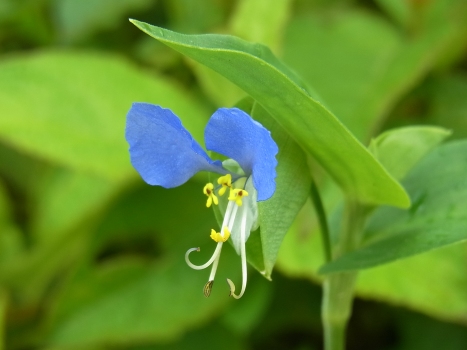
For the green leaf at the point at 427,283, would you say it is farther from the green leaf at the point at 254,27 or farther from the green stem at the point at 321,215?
the green leaf at the point at 254,27

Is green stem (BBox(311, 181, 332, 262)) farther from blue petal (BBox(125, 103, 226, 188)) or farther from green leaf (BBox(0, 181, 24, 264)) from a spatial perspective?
green leaf (BBox(0, 181, 24, 264))

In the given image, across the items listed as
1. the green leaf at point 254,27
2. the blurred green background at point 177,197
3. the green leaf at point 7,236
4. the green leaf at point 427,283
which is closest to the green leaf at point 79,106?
the blurred green background at point 177,197

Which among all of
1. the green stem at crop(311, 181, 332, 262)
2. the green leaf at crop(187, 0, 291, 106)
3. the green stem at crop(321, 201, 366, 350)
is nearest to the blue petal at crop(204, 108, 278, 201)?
the green stem at crop(311, 181, 332, 262)

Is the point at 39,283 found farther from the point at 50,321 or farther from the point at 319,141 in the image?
the point at 319,141

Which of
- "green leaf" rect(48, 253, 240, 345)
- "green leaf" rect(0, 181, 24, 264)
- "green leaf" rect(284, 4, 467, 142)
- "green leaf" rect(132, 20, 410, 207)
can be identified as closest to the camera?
"green leaf" rect(132, 20, 410, 207)

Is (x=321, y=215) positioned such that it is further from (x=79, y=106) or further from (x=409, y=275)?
(x=79, y=106)

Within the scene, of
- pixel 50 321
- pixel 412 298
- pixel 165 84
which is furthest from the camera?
pixel 165 84

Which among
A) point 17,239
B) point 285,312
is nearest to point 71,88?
point 17,239

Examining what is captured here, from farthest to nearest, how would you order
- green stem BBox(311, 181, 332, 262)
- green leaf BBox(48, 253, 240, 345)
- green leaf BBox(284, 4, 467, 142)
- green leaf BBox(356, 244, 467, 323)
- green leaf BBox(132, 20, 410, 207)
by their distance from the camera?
green leaf BBox(284, 4, 467, 142)
green leaf BBox(48, 253, 240, 345)
green leaf BBox(356, 244, 467, 323)
green stem BBox(311, 181, 332, 262)
green leaf BBox(132, 20, 410, 207)

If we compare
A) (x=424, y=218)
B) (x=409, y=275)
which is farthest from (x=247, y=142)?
(x=409, y=275)
